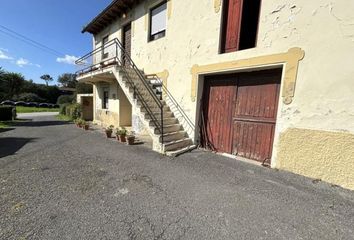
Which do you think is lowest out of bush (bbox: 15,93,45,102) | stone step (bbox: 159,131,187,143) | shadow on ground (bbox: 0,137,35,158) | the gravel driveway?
shadow on ground (bbox: 0,137,35,158)

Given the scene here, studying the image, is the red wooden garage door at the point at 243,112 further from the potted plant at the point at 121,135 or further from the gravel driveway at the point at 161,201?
the potted plant at the point at 121,135

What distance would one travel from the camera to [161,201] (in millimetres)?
3205

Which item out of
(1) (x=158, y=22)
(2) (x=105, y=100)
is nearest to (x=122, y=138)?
(1) (x=158, y=22)

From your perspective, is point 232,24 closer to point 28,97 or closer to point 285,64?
point 285,64

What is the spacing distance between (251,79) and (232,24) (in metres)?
1.90

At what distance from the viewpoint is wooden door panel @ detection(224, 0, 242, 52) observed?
5613mm

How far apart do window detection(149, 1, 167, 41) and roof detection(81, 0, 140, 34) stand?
159 cm

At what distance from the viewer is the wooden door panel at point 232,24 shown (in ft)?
18.4

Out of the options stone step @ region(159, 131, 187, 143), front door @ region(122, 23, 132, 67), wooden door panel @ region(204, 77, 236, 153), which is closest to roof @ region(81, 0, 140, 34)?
front door @ region(122, 23, 132, 67)

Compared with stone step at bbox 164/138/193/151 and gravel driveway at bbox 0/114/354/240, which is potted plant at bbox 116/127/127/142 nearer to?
gravel driveway at bbox 0/114/354/240

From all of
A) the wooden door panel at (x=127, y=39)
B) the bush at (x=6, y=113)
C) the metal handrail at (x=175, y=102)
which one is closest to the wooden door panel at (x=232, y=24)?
the metal handrail at (x=175, y=102)

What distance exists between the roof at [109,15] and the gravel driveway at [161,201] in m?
8.41

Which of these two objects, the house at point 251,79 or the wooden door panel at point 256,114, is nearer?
the house at point 251,79

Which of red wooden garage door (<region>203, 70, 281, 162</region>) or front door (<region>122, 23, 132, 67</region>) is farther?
front door (<region>122, 23, 132, 67</region>)
